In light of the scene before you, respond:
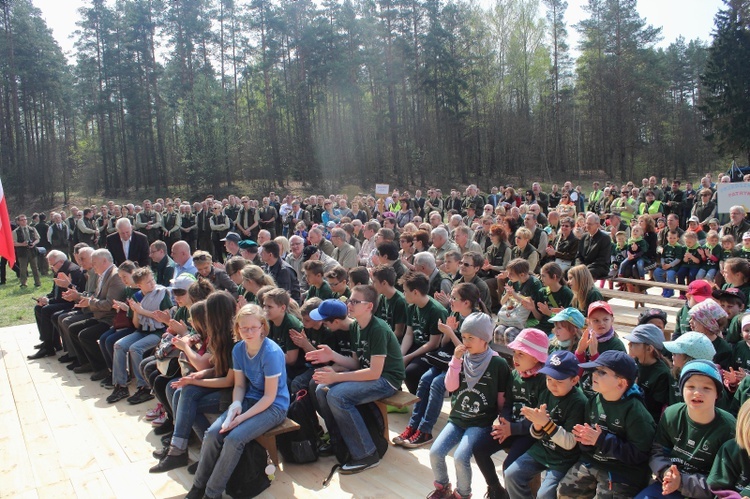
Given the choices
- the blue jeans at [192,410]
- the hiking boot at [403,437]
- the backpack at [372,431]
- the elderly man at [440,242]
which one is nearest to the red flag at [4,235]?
the blue jeans at [192,410]

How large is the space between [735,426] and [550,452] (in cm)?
88

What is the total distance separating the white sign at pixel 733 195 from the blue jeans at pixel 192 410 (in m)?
10.1

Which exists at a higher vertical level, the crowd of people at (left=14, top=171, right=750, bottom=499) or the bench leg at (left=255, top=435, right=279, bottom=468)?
the crowd of people at (left=14, top=171, right=750, bottom=499)

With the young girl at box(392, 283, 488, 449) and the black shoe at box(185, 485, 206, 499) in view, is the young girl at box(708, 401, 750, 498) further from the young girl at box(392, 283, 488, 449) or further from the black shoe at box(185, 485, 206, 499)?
the black shoe at box(185, 485, 206, 499)

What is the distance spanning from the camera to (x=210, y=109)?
29.1m

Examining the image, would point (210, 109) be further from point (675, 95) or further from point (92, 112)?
point (675, 95)

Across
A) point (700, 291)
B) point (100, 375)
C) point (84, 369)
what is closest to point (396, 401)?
point (700, 291)

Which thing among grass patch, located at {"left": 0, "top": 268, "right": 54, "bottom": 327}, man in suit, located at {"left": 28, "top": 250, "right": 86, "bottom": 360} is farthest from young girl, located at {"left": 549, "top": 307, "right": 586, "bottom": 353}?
grass patch, located at {"left": 0, "top": 268, "right": 54, "bottom": 327}

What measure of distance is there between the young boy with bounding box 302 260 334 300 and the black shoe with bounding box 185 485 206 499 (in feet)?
7.68

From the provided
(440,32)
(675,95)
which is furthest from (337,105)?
(675,95)

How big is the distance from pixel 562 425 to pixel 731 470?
0.78 metres

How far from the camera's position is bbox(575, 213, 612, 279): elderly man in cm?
704

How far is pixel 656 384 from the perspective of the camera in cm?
304

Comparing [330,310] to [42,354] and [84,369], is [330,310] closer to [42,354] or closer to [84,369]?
[84,369]
